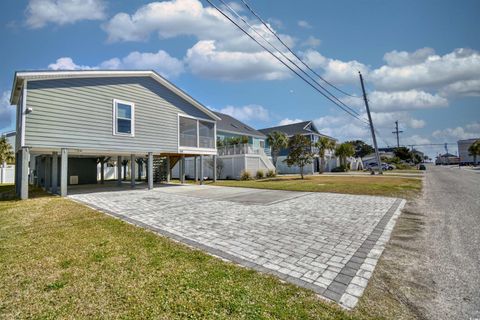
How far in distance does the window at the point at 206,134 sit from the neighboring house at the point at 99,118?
7 cm

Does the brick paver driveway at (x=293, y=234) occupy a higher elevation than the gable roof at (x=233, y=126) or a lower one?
lower

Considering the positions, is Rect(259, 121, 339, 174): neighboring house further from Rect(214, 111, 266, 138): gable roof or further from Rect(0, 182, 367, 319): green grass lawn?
Rect(0, 182, 367, 319): green grass lawn

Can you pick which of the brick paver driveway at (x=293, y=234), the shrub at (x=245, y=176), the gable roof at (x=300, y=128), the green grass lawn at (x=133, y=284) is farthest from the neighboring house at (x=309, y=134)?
the green grass lawn at (x=133, y=284)

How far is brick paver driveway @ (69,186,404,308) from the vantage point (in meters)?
3.38

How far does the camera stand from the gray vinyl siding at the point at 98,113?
1002 cm

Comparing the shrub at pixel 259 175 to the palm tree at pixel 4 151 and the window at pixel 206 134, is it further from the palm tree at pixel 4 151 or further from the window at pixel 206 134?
the palm tree at pixel 4 151

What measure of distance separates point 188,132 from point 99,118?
5.88 meters

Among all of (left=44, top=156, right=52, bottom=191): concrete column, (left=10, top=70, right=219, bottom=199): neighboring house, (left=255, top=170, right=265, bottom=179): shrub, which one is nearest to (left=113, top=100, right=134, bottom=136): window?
(left=10, top=70, right=219, bottom=199): neighboring house

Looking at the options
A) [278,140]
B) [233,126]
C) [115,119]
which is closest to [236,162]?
[278,140]

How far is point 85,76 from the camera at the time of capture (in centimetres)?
1122

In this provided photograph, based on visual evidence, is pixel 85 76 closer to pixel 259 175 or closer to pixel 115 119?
pixel 115 119

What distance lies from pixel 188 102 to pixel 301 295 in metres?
15.0

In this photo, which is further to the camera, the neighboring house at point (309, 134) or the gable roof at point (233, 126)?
the neighboring house at point (309, 134)

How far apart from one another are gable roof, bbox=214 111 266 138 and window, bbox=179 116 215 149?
1123 centimetres
